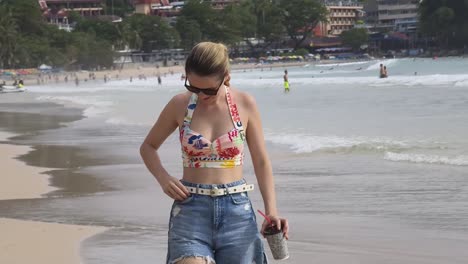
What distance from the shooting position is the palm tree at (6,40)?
96.9 m

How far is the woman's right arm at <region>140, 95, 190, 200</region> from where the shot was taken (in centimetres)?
321

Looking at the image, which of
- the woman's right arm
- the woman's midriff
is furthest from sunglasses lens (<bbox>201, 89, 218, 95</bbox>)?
the woman's midriff

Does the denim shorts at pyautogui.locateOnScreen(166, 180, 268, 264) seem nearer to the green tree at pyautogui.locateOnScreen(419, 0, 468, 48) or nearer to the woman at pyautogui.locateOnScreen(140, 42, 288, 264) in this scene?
the woman at pyautogui.locateOnScreen(140, 42, 288, 264)

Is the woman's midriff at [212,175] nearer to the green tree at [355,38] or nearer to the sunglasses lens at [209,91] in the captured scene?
the sunglasses lens at [209,91]

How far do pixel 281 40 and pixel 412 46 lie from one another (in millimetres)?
22864

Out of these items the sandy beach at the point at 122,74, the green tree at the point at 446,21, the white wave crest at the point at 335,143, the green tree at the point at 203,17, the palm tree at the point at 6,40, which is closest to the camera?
the white wave crest at the point at 335,143

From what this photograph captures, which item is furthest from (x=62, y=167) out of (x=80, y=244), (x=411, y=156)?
(x=80, y=244)

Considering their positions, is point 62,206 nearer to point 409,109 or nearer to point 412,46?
point 409,109

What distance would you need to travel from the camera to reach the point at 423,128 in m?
17.7

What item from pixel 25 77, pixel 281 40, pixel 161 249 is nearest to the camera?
pixel 161 249

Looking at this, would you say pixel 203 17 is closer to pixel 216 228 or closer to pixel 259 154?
pixel 259 154

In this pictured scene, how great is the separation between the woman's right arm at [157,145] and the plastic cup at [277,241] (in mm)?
332

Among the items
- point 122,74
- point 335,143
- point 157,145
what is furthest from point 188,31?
point 157,145

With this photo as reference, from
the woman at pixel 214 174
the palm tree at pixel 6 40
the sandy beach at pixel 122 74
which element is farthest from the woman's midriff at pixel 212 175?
the palm tree at pixel 6 40
